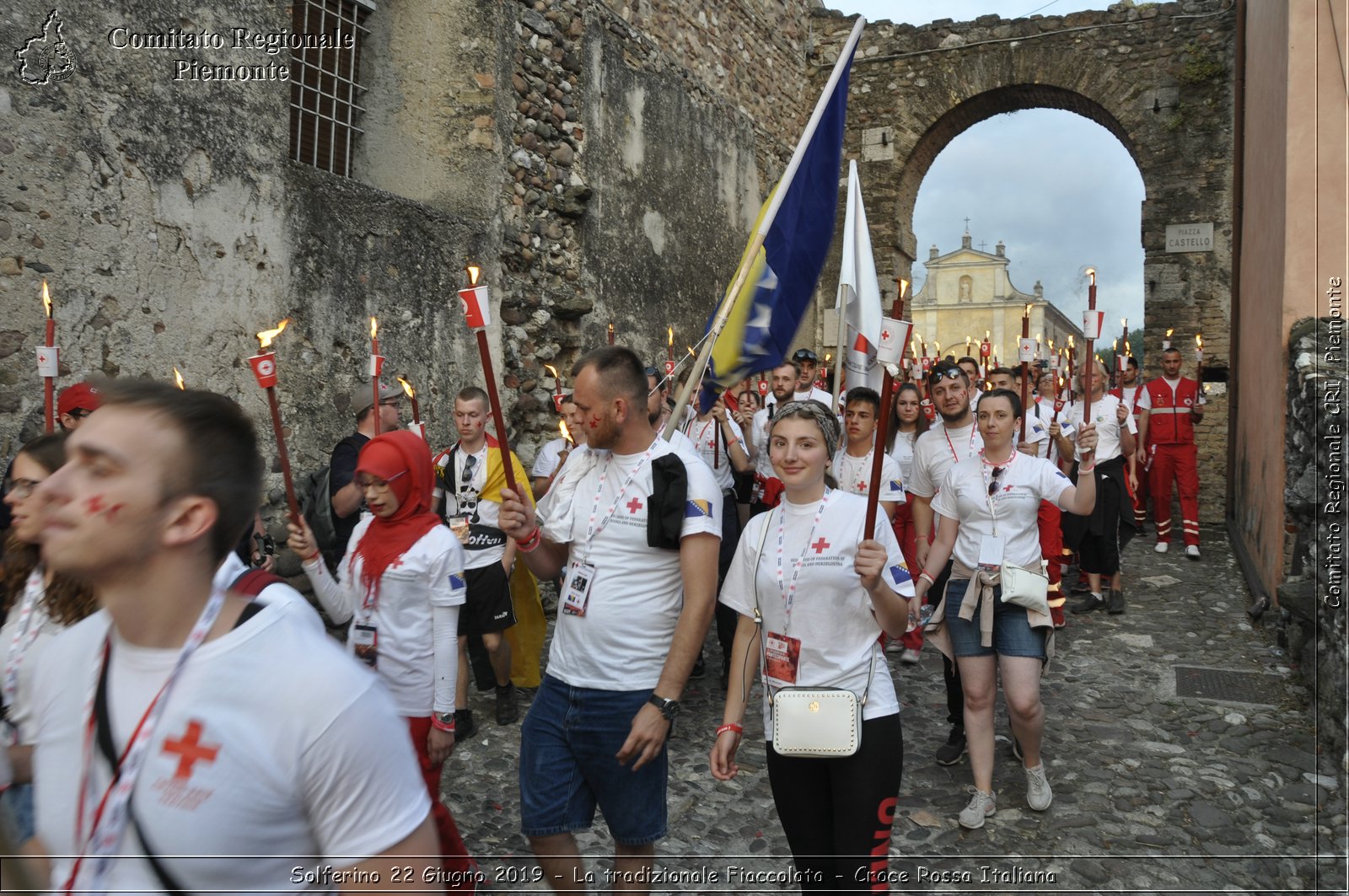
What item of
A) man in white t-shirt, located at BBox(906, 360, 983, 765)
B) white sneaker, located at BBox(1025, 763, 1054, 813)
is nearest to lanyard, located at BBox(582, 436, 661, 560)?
white sneaker, located at BBox(1025, 763, 1054, 813)

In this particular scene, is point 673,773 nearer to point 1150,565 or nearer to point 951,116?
point 1150,565

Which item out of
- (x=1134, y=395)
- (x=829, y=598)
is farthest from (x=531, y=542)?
(x=1134, y=395)

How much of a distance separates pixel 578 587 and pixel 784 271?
2.37m

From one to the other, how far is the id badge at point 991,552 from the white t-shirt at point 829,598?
4.41 ft

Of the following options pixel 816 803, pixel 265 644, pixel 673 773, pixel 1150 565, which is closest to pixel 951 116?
pixel 1150 565

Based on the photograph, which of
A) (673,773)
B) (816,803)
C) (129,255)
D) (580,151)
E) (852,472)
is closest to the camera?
(816,803)

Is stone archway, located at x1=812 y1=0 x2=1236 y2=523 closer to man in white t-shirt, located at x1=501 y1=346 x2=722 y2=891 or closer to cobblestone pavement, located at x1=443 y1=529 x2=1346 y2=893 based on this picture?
cobblestone pavement, located at x1=443 y1=529 x2=1346 y2=893

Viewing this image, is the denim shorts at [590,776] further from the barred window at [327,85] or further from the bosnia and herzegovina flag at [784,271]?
the barred window at [327,85]

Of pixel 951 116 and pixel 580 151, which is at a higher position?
pixel 951 116

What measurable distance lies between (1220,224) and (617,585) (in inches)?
565

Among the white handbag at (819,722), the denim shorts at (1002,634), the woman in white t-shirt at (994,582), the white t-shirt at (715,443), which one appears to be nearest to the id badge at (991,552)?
the woman in white t-shirt at (994,582)

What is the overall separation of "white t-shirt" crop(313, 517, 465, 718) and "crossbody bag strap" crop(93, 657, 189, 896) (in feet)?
6.34

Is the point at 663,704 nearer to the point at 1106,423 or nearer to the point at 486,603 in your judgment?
the point at 486,603

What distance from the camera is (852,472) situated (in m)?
5.96
